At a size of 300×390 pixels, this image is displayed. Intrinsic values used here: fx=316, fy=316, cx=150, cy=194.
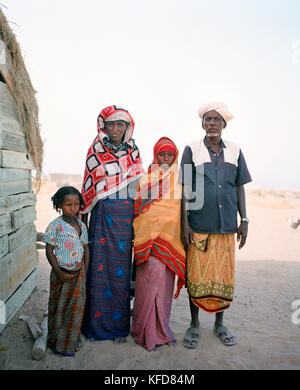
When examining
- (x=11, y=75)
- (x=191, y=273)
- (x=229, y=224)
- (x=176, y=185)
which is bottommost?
(x=191, y=273)

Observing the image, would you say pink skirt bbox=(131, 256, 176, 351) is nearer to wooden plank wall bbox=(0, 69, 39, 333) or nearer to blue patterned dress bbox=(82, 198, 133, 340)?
blue patterned dress bbox=(82, 198, 133, 340)

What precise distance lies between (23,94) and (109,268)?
259 centimetres

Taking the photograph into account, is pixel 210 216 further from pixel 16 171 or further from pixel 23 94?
pixel 23 94

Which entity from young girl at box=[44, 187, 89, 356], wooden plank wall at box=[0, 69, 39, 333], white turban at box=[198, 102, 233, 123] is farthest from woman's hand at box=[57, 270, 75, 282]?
white turban at box=[198, 102, 233, 123]

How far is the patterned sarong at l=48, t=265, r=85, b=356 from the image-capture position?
→ 308 centimetres

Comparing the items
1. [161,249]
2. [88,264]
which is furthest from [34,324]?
[161,249]

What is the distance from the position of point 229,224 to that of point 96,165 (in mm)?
1524

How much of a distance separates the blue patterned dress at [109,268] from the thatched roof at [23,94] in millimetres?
1819

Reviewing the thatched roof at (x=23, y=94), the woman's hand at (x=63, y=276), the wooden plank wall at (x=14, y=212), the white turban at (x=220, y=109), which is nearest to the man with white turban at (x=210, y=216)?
the white turban at (x=220, y=109)

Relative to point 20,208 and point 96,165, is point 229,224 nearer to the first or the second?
point 96,165

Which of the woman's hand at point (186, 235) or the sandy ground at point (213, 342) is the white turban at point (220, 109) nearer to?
the woman's hand at point (186, 235)

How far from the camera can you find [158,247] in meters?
3.21

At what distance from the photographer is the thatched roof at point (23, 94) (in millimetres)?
3883
